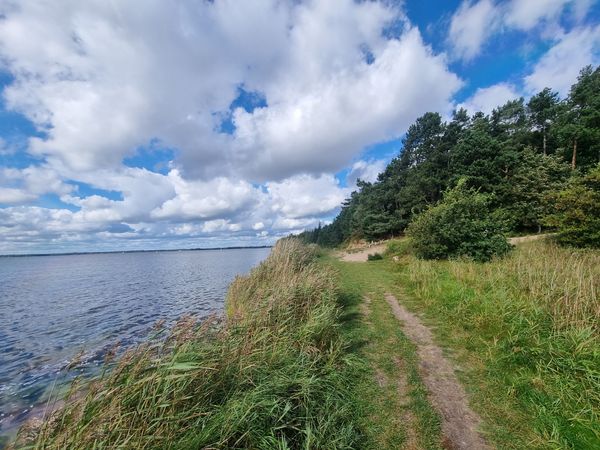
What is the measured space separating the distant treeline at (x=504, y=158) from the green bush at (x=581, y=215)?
546cm

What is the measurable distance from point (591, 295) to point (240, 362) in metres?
7.48

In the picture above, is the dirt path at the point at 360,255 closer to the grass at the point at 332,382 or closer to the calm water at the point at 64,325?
the calm water at the point at 64,325

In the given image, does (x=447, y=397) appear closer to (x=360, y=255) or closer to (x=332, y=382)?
(x=332, y=382)

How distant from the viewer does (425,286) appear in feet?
37.0

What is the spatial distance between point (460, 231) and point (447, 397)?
14.9m

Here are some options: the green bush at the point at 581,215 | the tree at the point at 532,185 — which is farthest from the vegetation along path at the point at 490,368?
the tree at the point at 532,185

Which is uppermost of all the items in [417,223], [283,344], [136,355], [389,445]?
[417,223]

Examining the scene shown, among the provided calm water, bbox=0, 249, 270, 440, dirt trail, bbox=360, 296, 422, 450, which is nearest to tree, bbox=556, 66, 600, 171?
dirt trail, bbox=360, 296, 422, 450

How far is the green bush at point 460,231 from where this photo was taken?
52.3ft

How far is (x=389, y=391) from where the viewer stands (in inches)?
190

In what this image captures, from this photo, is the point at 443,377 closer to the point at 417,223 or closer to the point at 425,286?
the point at 425,286

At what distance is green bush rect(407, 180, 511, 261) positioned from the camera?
15953 mm

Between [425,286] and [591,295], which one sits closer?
[591,295]

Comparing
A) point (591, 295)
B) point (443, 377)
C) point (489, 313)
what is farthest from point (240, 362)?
point (591, 295)
